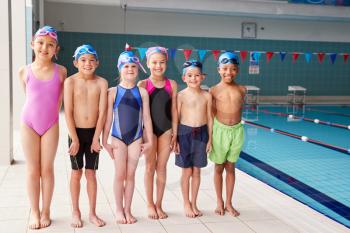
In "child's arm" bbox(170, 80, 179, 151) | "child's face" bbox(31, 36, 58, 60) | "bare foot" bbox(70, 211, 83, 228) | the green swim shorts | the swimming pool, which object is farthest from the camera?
the swimming pool

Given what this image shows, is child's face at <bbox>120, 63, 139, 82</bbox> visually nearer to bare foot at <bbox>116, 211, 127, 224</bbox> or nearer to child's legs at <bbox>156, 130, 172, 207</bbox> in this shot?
child's legs at <bbox>156, 130, 172, 207</bbox>

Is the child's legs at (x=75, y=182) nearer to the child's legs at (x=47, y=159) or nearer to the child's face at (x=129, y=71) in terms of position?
the child's legs at (x=47, y=159)

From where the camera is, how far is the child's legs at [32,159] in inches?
113

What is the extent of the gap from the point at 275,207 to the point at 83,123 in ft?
6.02

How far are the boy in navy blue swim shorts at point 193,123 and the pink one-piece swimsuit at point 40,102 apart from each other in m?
0.96

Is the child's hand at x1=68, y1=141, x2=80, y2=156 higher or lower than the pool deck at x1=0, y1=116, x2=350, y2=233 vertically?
higher

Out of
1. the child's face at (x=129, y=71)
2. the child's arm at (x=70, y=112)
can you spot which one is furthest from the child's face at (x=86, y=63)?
the child's face at (x=129, y=71)

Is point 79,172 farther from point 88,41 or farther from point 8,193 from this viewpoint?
point 88,41

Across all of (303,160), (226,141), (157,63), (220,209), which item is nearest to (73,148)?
(157,63)

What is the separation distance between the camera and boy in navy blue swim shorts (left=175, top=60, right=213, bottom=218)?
3.16 metres

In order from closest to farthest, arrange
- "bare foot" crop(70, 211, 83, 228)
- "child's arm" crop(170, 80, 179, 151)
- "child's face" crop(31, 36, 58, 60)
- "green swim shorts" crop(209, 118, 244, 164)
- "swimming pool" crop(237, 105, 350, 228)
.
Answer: "child's face" crop(31, 36, 58, 60), "bare foot" crop(70, 211, 83, 228), "child's arm" crop(170, 80, 179, 151), "green swim shorts" crop(209, 118, 244, 164), "swimming pool" crop(237, 105, 350, 228)

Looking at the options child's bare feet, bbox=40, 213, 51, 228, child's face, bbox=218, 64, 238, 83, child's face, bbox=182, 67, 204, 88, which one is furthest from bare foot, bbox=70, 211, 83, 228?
child's face, bbox=218, 64, 238, 83

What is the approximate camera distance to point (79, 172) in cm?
296

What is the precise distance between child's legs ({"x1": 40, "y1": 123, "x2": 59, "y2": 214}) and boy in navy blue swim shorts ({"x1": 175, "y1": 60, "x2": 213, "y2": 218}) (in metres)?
0.96
